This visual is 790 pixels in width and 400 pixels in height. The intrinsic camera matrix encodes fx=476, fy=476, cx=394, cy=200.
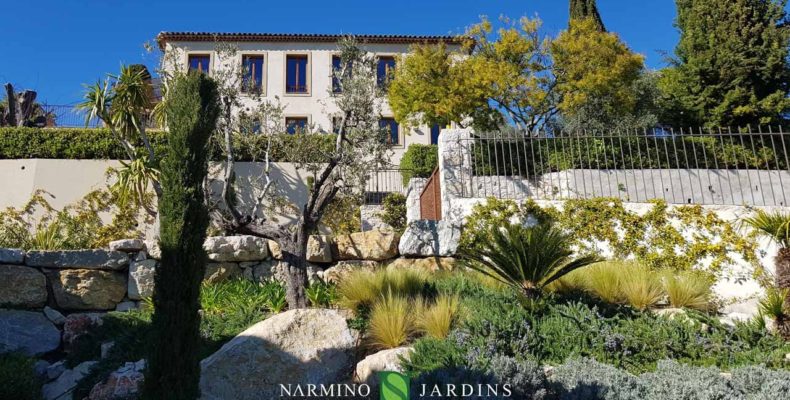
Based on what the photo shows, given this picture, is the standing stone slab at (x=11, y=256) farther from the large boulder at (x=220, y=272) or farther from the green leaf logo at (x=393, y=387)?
the green leaf logo at (x=393, y=387)

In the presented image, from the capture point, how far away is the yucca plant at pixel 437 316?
5.43 metres

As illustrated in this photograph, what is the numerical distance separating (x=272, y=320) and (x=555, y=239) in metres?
3.54

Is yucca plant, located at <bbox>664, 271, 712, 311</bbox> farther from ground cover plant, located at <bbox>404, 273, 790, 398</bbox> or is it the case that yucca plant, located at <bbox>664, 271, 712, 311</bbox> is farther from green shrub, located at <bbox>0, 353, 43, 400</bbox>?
green shrub, located at <bbox>0, 353, 43, 400</bbox>

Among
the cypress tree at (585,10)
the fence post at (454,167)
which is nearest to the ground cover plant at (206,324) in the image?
the fence post at (454,167)

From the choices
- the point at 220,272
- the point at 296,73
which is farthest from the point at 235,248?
the point at 296,73

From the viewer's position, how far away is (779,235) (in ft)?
20.9

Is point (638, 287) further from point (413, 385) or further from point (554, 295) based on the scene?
point (413, 385)

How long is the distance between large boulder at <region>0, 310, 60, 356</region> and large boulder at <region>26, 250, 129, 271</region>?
781 millimetres

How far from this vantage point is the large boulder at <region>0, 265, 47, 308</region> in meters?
7.34

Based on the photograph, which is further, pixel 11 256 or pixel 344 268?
pixel 344 268

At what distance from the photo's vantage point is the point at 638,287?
6.11 metres

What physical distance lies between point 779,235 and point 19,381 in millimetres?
9518

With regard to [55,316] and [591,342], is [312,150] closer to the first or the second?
[55,316]

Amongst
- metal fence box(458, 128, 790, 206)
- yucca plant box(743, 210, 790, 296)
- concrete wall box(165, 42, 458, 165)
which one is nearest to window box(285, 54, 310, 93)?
concrete wall box(165, 42, 458, 165)
